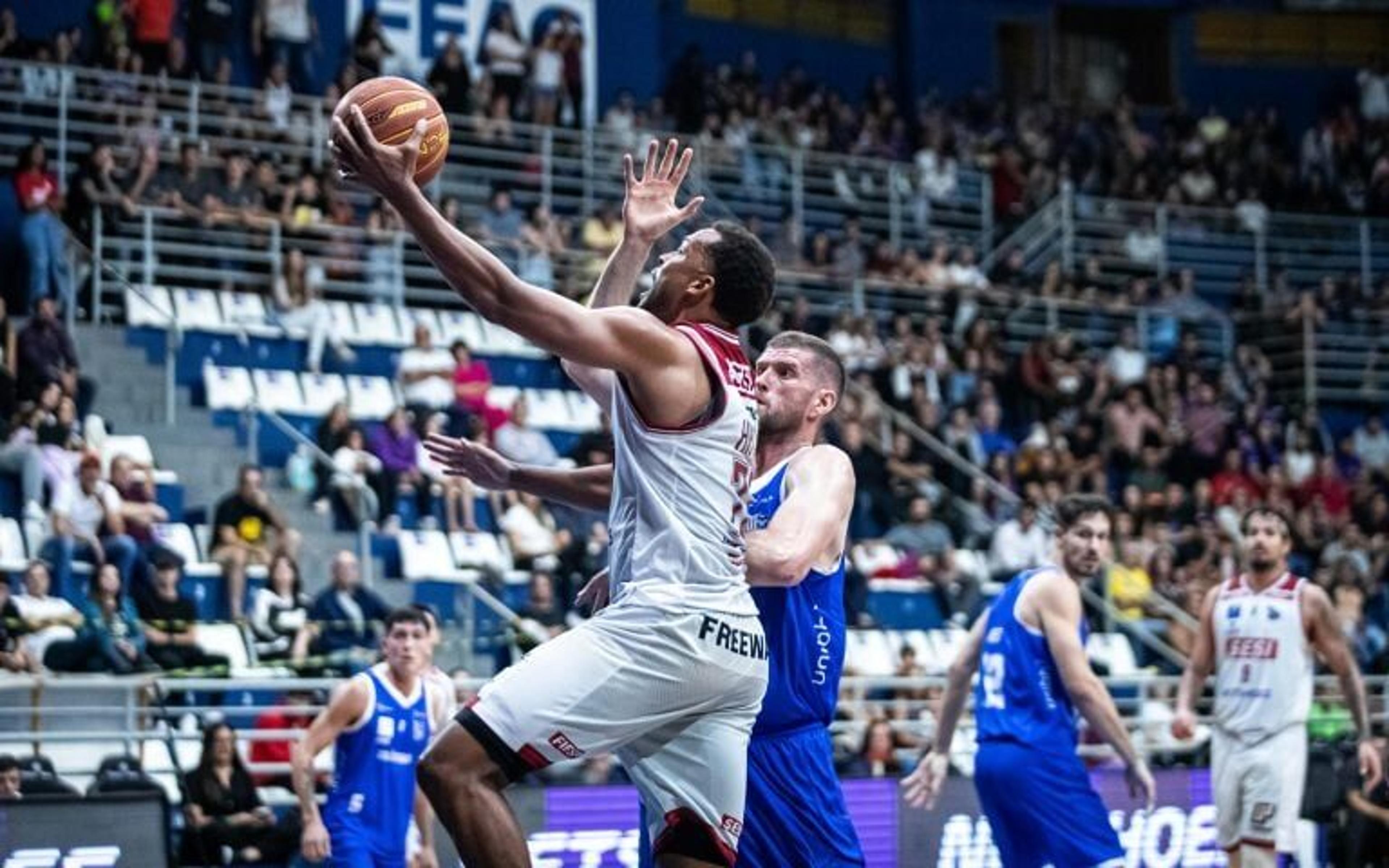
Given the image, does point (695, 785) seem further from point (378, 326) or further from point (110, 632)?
point (378, 326)

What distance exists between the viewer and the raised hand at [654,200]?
21.9 ft

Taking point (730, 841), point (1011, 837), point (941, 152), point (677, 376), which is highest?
point (941, 152)

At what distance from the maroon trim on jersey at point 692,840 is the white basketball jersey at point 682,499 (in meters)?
0.59

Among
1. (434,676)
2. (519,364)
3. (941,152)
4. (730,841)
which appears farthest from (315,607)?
(941,152)

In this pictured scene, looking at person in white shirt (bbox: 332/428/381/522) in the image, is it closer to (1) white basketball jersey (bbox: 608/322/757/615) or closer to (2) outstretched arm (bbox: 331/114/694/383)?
(1) white basketball jersey (bbox: 608/322/757/615)

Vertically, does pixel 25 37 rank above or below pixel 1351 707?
above

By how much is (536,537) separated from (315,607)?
8.79 feet

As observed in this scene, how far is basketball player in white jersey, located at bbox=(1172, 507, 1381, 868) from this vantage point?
10.9m

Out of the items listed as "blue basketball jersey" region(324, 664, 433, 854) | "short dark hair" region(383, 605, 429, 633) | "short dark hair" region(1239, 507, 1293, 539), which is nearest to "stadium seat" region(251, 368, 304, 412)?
"short dark hair" region(383, 605, 429, 633)

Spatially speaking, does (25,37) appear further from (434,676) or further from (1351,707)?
(1351,707)

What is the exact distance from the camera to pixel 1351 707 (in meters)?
10.9

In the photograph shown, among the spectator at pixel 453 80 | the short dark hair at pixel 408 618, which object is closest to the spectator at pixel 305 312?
the spectator at pixel 453 80

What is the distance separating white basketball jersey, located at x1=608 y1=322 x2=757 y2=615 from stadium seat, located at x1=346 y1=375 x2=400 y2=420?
1181 centimetres

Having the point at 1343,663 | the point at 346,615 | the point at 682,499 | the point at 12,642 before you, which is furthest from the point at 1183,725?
the point at 12,642
